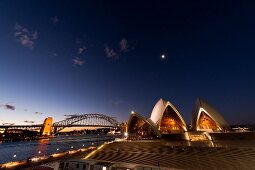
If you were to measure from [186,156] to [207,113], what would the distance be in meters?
22.5

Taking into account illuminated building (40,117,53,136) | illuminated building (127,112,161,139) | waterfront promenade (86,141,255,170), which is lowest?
waterfront promenade (86,141,255,170)

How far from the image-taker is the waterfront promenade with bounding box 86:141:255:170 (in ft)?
53.6

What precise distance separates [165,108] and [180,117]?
16.1 ft

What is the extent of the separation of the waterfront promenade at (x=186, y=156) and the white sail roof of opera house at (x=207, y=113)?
1954 centimetres

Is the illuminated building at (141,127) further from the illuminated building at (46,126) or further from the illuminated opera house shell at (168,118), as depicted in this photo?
the illuminated building at (46,126)

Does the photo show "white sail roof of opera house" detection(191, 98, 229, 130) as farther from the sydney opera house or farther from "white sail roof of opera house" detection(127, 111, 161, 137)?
"white sail roof of opera house" detection(127, 111, 161, 137)

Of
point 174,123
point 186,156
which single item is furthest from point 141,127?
point 186,156

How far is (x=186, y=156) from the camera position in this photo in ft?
60.5

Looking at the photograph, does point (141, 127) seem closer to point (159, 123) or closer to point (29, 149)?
point (159, 123)

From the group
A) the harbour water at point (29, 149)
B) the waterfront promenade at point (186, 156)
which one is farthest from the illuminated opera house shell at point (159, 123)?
the harbour water at point (29, 149)

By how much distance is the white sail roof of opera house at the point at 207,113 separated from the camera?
3691cm

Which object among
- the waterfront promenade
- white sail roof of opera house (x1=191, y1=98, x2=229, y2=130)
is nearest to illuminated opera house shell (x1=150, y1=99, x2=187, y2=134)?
white sail roof of opera house (x1=191, y1=98, x2=229, y2=130)

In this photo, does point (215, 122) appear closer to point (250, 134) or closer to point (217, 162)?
point (250, 134)

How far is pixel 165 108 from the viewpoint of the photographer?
41.6 m
